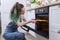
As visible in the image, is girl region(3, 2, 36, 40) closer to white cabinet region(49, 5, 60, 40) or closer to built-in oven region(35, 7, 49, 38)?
built-in oven region(35, 7, 49, 38)

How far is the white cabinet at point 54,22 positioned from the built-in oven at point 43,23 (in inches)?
4.7

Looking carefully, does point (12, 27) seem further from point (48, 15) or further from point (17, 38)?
point (48, 15)

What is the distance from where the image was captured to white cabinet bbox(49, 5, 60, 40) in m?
1.70

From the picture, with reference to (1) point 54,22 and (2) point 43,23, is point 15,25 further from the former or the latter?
(1) point 54,22

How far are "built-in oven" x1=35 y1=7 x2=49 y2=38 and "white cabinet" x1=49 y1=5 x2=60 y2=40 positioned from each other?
0.40ft

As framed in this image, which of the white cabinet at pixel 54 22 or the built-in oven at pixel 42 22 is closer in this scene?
the white cabinet at pixel 54 22

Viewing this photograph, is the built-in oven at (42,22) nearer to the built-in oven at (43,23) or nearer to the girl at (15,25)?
the built-in oven at (43,23)

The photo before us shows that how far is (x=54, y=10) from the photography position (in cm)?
178

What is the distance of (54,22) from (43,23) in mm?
462

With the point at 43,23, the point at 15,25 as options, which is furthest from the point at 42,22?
the point at 15,25

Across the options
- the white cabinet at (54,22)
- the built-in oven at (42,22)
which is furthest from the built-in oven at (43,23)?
the white cabinet at (54,22)

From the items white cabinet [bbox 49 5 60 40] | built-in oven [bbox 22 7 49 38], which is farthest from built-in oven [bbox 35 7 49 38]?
white cabinet [bbox 49 5 60 40]

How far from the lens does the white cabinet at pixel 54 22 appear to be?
5.59 feet

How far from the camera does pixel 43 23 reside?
7.40 feet
